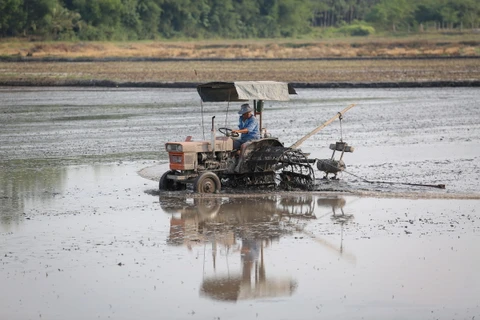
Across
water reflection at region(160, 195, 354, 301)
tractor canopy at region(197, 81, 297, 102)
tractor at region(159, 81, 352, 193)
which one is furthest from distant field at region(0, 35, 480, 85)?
water reflection at region(160, 195, 354, 301)

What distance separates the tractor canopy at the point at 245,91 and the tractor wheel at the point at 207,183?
1459mm

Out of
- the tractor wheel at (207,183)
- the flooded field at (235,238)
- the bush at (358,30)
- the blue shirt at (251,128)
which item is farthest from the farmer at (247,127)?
the bush at (358,30)

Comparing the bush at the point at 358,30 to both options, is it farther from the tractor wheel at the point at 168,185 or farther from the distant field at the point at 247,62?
the tractor wheel at the point at 168,185

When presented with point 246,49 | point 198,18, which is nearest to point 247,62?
point 246,49

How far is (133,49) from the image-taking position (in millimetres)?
86312

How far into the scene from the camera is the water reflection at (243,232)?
1109cm

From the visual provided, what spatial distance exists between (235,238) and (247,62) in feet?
177

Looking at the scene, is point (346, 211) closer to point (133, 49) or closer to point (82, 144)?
point (82, 144)

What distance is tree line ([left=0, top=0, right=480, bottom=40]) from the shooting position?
313 feet

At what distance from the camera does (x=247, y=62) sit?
220ft

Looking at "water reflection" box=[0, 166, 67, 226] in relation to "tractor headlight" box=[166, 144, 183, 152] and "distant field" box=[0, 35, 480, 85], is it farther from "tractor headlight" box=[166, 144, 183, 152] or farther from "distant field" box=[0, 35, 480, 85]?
"distant field" box=[0, 35, 480, 85]

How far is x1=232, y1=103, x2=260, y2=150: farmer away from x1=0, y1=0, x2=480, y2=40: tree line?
78909 millimetres

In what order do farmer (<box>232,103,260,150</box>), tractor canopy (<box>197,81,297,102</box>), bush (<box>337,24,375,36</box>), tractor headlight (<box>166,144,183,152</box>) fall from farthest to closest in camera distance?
1. bush (<box>337,24,375,36</box>)
2. farmer (<box>232,103,260,150</box>)
3. tractor canopy (<box>197,81,297,102</box>)
4. tractor headlight (<box>166,144,183,152</box>)

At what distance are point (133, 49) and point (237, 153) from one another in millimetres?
69942
